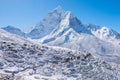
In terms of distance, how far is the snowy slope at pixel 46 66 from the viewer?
43.4 metres

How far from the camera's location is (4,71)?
42719mm

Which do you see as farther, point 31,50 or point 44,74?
point 31,50

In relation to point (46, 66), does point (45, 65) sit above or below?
above

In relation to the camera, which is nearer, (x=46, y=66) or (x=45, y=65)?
(x=46, y=66)

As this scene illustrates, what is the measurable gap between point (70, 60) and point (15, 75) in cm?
1079

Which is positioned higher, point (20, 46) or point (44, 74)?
point (20, 46)

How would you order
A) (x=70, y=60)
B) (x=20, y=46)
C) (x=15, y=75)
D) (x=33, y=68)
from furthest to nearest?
(x=20, y=46) → (x=70, y=60) → (x=33, y=68) → (x=15, y=75)

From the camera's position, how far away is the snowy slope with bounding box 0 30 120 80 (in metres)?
43.4

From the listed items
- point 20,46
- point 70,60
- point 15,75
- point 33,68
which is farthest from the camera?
→ point 20,46

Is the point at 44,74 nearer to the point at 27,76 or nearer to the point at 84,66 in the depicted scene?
the point at 27,76

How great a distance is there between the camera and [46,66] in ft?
151

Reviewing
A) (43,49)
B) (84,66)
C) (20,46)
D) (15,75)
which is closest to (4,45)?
(20,46)

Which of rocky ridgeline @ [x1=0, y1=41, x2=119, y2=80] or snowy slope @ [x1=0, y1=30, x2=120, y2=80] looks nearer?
snowy slope @ [x1=0, y1=30, x2=120, y2=80]

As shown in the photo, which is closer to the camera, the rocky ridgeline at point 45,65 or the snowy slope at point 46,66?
the snowy slope at point 46,66
